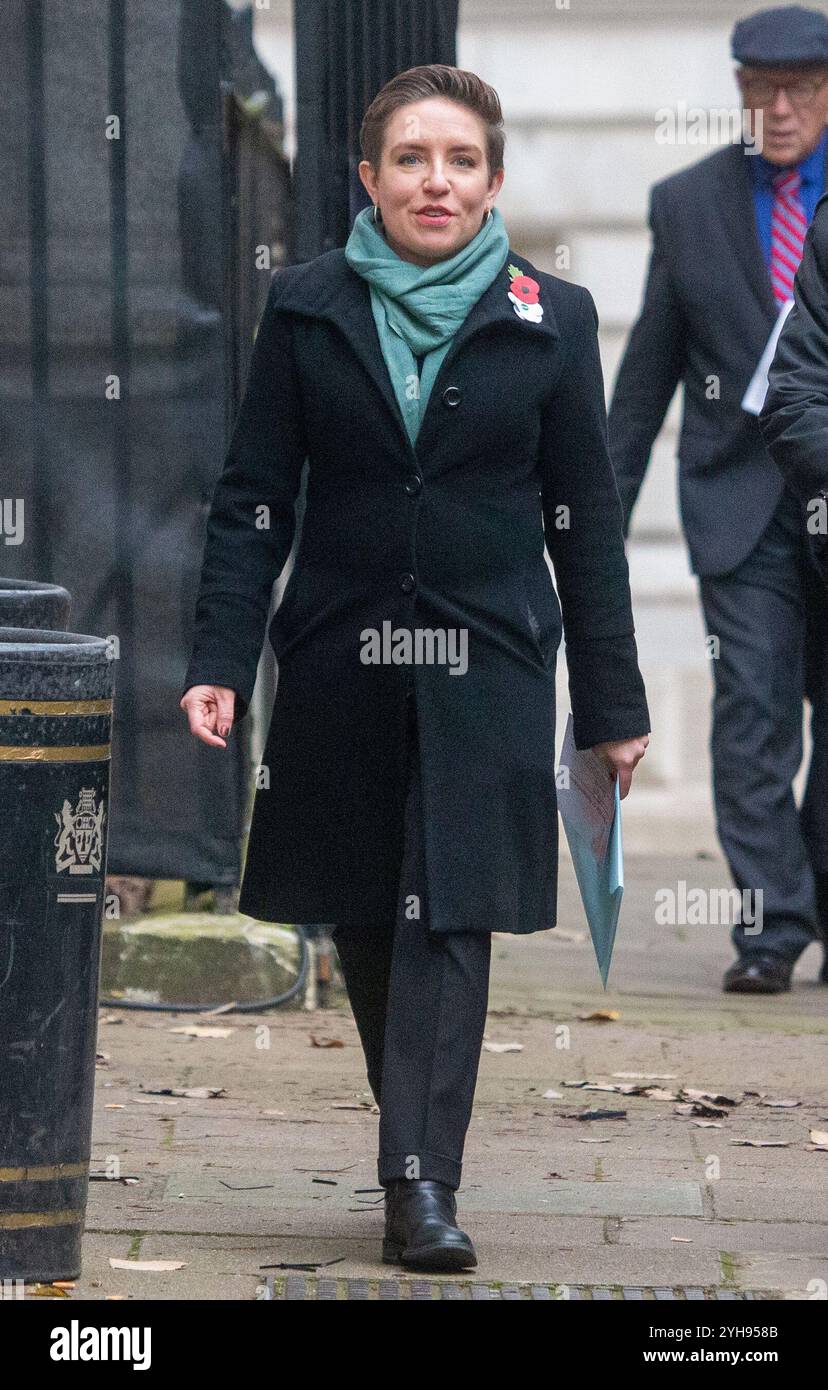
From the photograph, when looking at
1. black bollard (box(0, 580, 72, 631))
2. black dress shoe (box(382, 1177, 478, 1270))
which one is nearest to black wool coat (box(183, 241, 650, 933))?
black dress shoe (box(382, 1177, 478, 1270))

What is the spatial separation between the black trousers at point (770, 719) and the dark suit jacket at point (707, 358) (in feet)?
0.29

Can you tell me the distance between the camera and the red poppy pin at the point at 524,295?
4.50m

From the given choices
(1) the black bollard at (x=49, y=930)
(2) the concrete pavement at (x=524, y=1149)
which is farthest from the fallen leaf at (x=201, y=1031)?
(1) the black bollard at (x=49, y=930)

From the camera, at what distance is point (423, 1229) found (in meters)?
4.29

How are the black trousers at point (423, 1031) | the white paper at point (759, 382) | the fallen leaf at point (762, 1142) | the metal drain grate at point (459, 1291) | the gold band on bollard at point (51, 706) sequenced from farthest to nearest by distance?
the white paper at point (759, 382) → the fallen leaf at point (762, 1142) → the black trousers at point (423, 1031) → the metal drain grate at point (459, 1291) → the gold band on bollard at point (51, 706)

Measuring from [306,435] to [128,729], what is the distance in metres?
2.32

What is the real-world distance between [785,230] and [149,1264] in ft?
13.0

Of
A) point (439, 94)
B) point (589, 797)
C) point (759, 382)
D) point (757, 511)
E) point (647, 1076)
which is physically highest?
point (439, 94)

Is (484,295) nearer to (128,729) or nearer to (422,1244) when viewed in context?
(422,1244)

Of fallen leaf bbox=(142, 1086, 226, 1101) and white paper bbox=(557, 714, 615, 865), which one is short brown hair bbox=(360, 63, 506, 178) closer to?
white paper bbox=(557, 714, 615, 865)

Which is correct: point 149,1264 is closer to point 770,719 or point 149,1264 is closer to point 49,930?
point 49,930

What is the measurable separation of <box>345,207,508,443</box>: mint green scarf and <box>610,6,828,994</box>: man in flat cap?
282 cm

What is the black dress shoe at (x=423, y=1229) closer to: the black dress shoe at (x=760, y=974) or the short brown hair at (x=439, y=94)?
the short brown hair at (x=439, y=94)

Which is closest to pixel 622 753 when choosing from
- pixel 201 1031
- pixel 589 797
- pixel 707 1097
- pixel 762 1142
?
pixel 589 797
